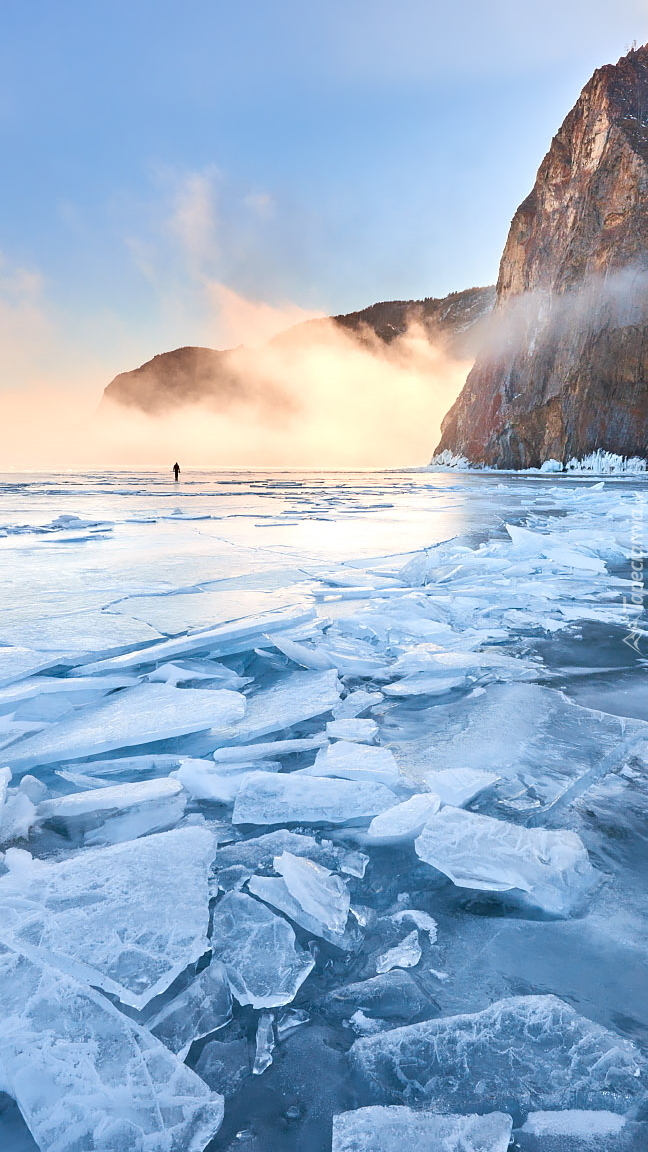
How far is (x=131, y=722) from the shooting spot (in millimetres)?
1887

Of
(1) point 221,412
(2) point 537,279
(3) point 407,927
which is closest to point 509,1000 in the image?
(3) point 407,927

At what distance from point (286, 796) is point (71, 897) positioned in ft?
1.77

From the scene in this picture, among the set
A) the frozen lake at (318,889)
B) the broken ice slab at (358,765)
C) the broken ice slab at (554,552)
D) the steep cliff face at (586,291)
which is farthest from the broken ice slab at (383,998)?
the steep cliff face at (586,291)

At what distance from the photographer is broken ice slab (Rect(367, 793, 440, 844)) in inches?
53.7

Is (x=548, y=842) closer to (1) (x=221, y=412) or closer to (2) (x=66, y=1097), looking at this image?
(2) (x=66, y=1097)

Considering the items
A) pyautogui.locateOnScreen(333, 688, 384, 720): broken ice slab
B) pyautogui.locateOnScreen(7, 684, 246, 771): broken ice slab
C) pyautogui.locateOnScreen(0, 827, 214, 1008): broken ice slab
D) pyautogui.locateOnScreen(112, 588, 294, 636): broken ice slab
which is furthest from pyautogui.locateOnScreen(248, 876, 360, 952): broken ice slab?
pyautogui.locateOnScreen(112, 588, 294, 636): broken ice slab

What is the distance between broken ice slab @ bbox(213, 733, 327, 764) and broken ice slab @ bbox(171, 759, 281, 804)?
0.03 m

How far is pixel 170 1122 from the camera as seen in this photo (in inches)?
29.7

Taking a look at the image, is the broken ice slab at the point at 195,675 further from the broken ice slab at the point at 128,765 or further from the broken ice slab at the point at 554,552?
the broken ice slab at the point at 554,552

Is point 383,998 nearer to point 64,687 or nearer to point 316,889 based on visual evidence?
point 316,889

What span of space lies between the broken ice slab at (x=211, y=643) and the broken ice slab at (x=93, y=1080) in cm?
160

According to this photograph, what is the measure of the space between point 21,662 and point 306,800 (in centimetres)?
148

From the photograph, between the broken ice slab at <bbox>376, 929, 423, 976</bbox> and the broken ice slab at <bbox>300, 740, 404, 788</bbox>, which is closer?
the broken ice slab at <bbox>376, 929, 423, 976</bbox>

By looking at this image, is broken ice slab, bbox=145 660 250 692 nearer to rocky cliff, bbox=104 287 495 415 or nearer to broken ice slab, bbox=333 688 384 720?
broken ice slab, bbox=333 688 384 720
